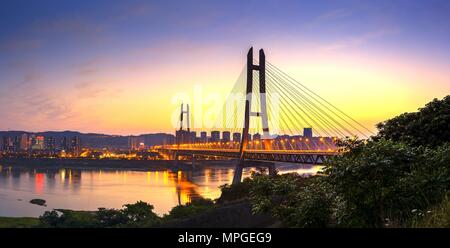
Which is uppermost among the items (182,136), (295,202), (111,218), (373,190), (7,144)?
(182,136)

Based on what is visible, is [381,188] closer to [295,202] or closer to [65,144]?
[295,202]

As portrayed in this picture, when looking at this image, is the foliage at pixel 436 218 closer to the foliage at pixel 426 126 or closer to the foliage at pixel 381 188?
Result: the foliage at pixel 381 188

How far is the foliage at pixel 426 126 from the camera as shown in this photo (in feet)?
34.2

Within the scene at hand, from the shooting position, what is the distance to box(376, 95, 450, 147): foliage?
10.4 m

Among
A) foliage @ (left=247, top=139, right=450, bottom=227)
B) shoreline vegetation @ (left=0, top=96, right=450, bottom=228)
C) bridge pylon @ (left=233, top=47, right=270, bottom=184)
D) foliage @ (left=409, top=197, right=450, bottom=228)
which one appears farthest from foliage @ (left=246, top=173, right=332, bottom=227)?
bridge pylon @ (left=233, top=47, right=270, bottom=184)

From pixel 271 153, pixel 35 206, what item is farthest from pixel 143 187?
pixel 271 153

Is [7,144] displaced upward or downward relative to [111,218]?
upward

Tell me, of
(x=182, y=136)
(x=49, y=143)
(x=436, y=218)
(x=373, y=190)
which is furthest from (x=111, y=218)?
(x=49, y=143)

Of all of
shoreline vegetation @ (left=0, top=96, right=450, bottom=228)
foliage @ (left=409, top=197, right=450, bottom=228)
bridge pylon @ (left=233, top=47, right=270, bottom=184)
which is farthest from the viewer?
bridge pylon @ (left=233, top=47, right=270, bottom=184)

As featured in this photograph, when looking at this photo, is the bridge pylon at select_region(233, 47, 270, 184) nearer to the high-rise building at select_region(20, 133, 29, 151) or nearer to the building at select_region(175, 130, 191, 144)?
the building at select_region(175, 130, 191, 144)

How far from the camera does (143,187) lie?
1692 inches

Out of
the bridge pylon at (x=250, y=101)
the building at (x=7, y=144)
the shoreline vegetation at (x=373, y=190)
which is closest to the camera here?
the shoreline vegetation at (x=373, y=190)

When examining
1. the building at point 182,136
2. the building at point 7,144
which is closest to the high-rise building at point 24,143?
the building at point 7,144

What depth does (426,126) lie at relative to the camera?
10.7 meters
